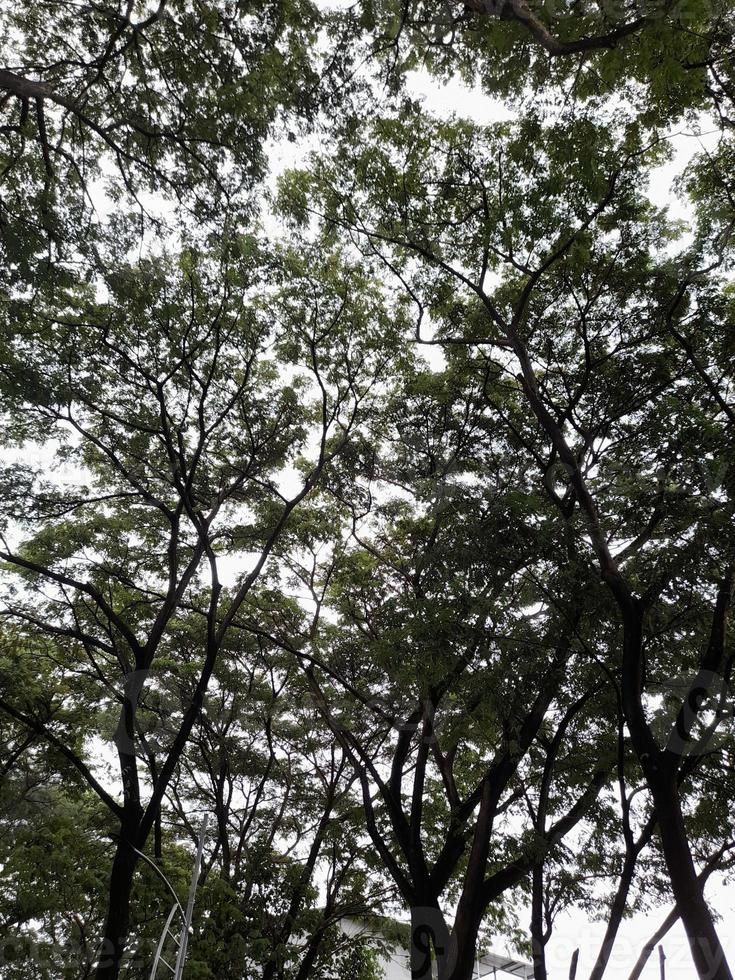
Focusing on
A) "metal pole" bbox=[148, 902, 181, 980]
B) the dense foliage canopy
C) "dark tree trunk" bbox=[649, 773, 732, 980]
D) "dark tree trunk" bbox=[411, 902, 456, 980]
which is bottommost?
"metal pole" bbox=[148, 902, 181, 980]

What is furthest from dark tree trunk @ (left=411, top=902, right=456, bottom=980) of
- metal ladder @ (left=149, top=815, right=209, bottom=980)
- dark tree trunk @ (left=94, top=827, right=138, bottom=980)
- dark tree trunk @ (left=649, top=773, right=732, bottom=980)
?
dark tree trunk @ (left=649, top=773, right=732, bottom=980)

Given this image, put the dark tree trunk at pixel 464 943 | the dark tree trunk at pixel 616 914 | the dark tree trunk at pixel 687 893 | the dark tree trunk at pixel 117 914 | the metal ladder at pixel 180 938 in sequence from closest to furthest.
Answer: the dark tree trunk at pixel 687 893 → the dark tree trunk at pixel 616 914 → the dark tree trunk at pixel 117 914 → the dark tree trunk at pixel 464 943 → the metal ladder at pixel 180 938

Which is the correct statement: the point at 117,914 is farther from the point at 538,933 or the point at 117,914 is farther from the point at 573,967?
the point at 573,967

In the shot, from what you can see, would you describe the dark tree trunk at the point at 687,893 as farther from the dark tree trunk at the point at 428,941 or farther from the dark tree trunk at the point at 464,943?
the dark tree trunk at the point at 428,941

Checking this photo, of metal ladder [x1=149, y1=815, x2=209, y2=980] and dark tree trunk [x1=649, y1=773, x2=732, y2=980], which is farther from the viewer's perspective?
metal ladder [x1=149, y1=815, x2=209, y2=980]

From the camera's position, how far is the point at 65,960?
28.9ft

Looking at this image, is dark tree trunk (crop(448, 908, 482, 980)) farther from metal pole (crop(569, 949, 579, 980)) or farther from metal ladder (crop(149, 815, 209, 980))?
metal ladder (crop(149, 815, 209, 980))

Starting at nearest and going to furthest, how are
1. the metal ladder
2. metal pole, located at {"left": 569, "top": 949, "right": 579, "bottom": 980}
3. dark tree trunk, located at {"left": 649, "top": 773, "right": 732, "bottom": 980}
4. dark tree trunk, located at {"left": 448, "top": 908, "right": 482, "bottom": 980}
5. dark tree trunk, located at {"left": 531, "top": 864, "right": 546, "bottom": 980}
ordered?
dark tree trunk, located at {"left": 649, "top": 773, "right": 732, "bottom": 980}
dark tree trunk, located at {"left": 448, "top": 908, "right": 482, "bottom": 980}
the metal ladder
dark tree trunk, located at {"left": 531, "top": 864, "right": 546, "bottom": 980}
metal pole, located at {"left": 569, "top": 949, "right": 579, "bottom": 980}

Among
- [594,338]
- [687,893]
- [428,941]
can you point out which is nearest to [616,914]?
[428,941]

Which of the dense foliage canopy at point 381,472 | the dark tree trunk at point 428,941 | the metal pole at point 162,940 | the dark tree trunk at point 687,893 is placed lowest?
the metal pole at point 162,940

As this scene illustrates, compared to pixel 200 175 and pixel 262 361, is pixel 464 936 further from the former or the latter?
pixel 200 175

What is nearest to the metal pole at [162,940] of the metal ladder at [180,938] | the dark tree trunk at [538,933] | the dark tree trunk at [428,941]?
the metal ladder at [180,938]

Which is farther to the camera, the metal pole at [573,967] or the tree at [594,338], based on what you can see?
the metal pole at [573,967]

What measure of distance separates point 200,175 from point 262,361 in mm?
2999
